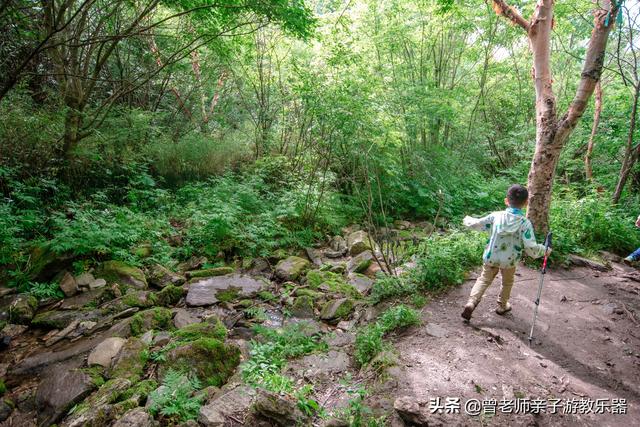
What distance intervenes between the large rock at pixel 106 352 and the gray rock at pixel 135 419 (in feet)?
3.51

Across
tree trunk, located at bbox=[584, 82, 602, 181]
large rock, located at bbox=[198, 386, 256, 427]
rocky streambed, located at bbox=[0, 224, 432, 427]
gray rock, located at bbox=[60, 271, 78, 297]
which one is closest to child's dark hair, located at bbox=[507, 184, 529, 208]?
rocky streambed, located at bbox=[0, 224, 432, 427]

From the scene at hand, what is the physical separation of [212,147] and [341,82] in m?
4.62

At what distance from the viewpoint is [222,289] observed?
17.1 ft

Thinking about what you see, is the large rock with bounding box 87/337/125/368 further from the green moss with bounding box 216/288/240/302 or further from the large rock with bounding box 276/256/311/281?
Result: the large rock with bounding box 276/256/311/281

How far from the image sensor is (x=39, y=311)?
4461mm

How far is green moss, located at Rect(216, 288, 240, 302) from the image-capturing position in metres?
5.03

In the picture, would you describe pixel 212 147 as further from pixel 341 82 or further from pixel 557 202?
pixel 557 202

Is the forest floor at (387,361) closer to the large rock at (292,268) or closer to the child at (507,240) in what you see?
the child at (507,240)

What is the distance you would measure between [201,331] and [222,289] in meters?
1.36

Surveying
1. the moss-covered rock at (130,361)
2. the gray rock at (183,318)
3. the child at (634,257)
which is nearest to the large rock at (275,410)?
the moss-covered rock at (130,361)

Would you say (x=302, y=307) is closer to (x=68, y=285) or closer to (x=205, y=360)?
(x=205, y=360)

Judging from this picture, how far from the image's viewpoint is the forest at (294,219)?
3023 mm

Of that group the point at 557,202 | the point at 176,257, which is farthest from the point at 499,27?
the point at 176,257

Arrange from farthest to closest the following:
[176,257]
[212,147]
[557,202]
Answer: [212,147] → [557,202] → [176,257]
